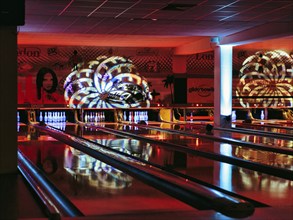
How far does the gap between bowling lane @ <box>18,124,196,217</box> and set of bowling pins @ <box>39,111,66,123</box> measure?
732 cm

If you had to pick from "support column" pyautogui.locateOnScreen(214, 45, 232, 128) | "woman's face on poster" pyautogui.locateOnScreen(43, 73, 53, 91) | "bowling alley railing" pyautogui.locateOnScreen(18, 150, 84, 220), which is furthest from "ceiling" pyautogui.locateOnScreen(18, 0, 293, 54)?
"bowling alley railing" pyautogui.locateOnScreen(18, 150, 84, 220)

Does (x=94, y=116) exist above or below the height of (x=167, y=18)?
below

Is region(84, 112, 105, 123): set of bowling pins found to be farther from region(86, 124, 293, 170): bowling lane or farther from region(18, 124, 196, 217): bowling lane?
region(18, 124, 196, 217): bowling lane

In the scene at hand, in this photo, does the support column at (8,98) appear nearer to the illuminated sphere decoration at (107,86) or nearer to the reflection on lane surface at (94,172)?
the reflection on lane surface at (94,172)

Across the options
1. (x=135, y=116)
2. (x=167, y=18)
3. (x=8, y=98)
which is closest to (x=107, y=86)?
(x=135, y=116)

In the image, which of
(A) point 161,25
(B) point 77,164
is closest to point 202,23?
(A) point 161,25

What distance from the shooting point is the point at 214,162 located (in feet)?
23.9

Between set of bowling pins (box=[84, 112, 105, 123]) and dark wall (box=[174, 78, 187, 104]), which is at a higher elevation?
dark wall (box=[174, 78, 187, 104])

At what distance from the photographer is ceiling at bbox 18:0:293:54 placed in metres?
8.52

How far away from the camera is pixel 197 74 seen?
1730cm

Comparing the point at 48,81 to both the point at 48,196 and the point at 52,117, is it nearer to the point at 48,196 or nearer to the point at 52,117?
the point at 52,117

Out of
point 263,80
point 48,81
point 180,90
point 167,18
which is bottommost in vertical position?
point 180,90

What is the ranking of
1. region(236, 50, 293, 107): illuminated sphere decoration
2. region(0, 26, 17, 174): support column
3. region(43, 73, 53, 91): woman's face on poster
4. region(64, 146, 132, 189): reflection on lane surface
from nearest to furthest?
region(64, 146, 132, 189): reflection on lane surface, region(0, 26, 17, 174): support column, region(43, 73, 53, 91): woman's face on poster, region(236, 50, 293, 107): illuminated sphere decoration

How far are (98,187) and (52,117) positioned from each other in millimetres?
10704
